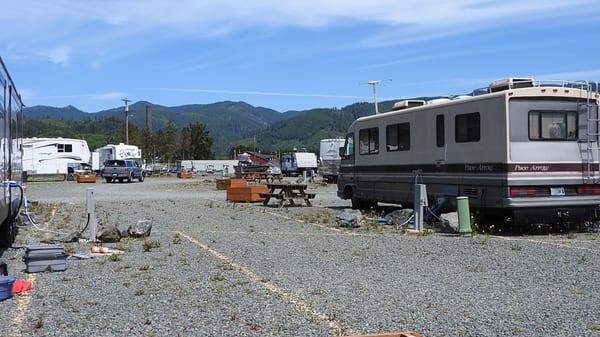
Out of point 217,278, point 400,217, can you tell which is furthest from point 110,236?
point 400,217

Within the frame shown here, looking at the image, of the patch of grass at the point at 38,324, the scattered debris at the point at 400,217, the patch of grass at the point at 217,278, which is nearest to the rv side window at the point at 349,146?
the scattered debris at the point at 400,217

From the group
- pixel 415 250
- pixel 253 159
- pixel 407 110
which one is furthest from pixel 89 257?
pixel 253 159

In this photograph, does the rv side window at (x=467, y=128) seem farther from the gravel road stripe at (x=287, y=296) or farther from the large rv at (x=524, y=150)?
the gravel road stripe at (x=287, y=296)

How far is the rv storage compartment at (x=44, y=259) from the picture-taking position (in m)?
8.84

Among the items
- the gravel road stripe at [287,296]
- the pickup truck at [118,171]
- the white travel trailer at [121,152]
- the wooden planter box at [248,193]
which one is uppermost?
the white travel trailer at [121,152]

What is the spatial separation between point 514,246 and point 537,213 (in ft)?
6.93

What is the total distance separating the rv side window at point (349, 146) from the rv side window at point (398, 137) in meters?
2.08

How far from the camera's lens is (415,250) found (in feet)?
36.0

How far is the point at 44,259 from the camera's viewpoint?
891cm

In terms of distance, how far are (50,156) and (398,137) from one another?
4055cm

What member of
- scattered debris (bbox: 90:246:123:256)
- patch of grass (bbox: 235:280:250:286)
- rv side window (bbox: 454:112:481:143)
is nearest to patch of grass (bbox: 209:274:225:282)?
patch of grass (bbox: 235:280:250:286)

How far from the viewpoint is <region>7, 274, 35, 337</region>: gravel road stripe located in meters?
5.87

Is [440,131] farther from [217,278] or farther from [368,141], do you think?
[217,278]

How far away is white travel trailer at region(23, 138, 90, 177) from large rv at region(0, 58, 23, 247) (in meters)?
38.1
